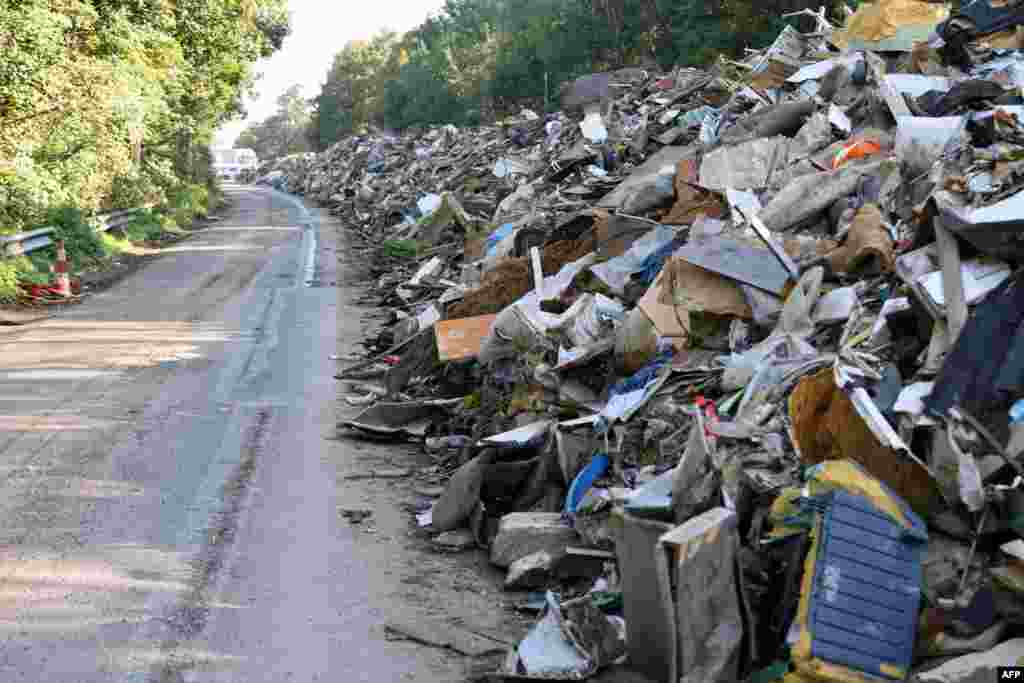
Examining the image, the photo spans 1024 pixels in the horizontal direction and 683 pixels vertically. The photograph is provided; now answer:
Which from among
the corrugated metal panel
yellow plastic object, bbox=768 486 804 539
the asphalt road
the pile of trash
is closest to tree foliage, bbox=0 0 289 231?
the asphalt road

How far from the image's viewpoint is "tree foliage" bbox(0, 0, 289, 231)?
21.0m

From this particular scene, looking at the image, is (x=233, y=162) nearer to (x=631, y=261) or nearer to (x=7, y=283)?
(x=7, y=283)

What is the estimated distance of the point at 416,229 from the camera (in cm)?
2491

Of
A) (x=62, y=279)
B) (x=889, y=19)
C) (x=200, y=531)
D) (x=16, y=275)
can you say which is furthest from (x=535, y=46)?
(x=200, y=531)

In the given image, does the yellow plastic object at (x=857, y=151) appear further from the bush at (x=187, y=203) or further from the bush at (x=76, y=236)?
the bush at (x=187, y=203)

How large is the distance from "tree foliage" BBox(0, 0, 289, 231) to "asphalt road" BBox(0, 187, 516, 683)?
26.7ft

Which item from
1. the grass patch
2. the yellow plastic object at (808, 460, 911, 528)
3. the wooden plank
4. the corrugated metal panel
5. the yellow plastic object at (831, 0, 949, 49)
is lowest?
the grass patch

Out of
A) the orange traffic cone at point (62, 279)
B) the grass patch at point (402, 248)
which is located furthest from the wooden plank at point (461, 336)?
the grass patch at point (402, 248)

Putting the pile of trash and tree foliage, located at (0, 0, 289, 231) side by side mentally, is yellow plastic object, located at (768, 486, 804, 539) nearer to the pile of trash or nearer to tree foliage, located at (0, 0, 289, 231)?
the pile of trash

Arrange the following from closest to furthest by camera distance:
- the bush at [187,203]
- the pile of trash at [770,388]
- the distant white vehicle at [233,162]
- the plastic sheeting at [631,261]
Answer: the pile of trash at [770,388]
the plastic sheeting at [631,261]
the bush at [187,203]
the distant white vehicle at [233,162]

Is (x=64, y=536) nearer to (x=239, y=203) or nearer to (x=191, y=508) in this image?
(x=191, y=508)

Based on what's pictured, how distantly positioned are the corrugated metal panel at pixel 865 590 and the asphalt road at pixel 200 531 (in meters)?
1.89

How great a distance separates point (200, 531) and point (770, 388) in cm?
380

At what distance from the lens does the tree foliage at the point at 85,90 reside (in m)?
21.0
